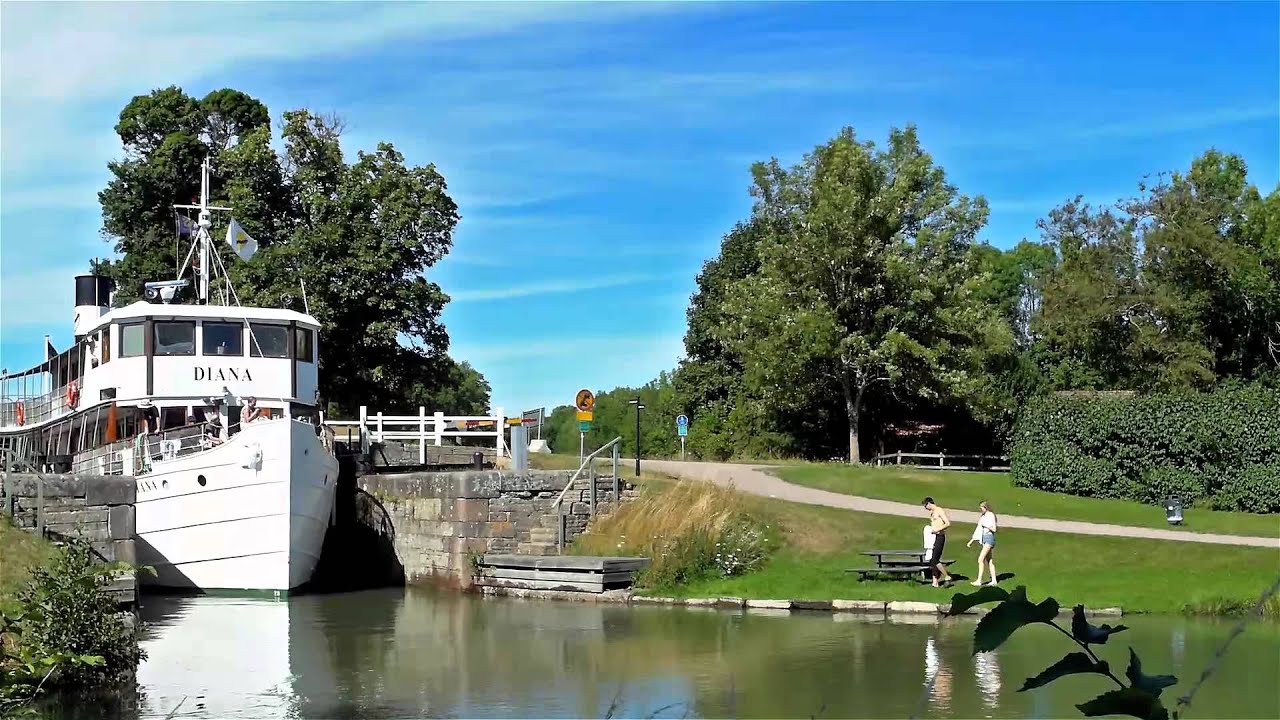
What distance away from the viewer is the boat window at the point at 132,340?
28078 millimetres

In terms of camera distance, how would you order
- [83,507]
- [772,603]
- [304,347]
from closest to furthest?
[772,603], [83,507], [304,347]

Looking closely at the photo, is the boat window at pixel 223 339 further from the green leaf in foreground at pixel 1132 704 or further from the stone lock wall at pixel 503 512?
the green leaf in foreground at pixel 1132 704

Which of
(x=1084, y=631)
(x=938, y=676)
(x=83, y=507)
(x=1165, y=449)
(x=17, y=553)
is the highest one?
(x=1165, y=449)

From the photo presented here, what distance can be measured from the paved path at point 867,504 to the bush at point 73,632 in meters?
14.1

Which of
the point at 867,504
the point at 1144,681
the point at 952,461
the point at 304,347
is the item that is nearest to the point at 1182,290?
the point at 952,461

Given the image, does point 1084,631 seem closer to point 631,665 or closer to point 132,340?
point 631,665

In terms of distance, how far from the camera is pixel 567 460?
35188 mm

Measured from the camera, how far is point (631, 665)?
627 inches

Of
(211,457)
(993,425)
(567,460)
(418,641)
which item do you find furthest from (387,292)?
(418,641)

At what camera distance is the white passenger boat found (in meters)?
24.7

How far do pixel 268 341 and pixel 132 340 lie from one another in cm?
284

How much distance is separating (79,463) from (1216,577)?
23.9 metres

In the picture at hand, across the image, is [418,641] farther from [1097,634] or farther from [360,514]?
[1097,634]

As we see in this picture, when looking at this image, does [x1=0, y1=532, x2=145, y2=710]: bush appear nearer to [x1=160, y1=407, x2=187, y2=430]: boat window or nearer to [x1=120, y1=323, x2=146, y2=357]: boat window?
[x1=160, y1=407, x2=187, y2=430]: boat window
